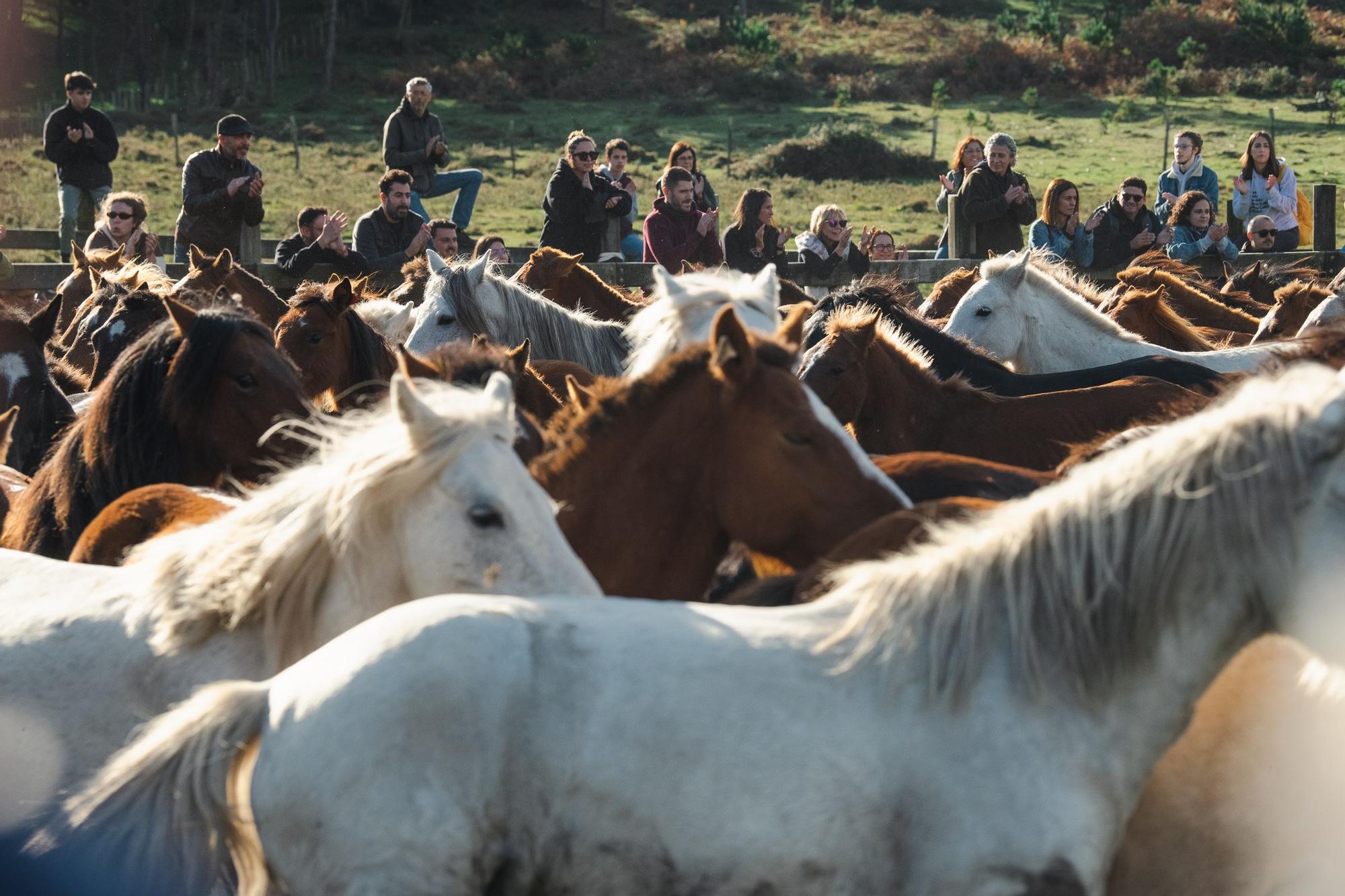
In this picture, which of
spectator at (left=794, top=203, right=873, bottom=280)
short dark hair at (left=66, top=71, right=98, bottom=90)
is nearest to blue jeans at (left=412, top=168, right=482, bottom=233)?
short dark hair at (left=66, top=71, right=98, bottom=90)

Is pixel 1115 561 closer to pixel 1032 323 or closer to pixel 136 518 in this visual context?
pixel 136 518

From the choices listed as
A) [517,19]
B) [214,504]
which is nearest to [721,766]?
[214,504]

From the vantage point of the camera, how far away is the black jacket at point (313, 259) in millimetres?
11047

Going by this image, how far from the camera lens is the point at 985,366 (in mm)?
7430

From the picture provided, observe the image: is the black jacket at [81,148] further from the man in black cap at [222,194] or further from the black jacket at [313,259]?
the black jacket at [313,259]

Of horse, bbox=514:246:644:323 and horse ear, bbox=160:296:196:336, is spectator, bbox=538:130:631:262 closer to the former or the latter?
horse, bbox=514:246:644:323

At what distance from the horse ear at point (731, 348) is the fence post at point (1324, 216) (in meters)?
12.8

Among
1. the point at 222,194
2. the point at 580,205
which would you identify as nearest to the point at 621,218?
the point at 580,205

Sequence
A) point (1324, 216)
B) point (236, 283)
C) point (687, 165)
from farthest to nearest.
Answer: point (1324, 216)
point (687, 165)
point (236, 283)

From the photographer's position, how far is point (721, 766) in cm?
237

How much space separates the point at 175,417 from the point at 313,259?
668 centimetres

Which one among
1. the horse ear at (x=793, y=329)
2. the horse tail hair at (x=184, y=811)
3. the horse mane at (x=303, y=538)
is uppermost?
the horse ear at (x=793, y=329)

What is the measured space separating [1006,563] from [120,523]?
287 cm

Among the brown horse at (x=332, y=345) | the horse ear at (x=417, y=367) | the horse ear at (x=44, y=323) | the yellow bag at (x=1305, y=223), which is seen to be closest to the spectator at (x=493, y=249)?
the brown horse at (x=332, y=345)
